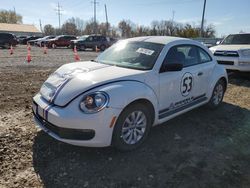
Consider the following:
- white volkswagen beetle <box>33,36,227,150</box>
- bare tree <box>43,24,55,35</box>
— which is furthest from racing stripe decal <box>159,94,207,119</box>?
bare tree <box>43,24,55,35</box>

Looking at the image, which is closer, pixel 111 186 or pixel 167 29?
pixel 111 186

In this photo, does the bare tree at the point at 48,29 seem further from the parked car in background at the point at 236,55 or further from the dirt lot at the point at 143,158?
the dirt lot at the point at 143,158

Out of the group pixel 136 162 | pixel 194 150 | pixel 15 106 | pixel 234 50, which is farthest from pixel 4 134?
pixel 234 50

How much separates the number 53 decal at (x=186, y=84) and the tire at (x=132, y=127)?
3.25 ft

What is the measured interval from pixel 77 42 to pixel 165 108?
81.5ft

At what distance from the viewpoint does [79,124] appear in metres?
3.16

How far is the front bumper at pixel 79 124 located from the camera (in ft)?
10.3

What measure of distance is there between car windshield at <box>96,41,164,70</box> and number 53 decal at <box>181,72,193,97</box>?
0.70 m

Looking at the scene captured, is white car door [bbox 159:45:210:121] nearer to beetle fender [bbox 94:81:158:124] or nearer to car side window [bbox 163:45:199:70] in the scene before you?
car side window [bbox 163:45:199:70]

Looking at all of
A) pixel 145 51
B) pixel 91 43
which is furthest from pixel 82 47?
pixel 145 51

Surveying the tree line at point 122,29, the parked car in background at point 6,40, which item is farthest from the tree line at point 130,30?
the parked car in background at point 6,40

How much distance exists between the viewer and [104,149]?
371 cm

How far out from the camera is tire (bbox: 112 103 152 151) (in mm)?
3410

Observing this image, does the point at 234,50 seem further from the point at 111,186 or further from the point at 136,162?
the point at 111,186
